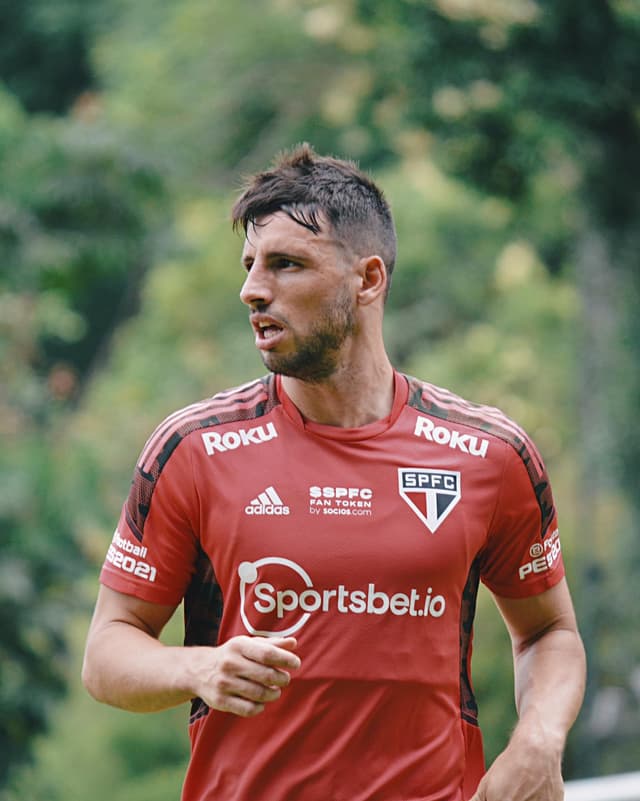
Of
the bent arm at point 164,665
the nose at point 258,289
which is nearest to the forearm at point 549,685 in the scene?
the bent arm at point 164,665

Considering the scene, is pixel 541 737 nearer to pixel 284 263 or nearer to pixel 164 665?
pixel 164 665

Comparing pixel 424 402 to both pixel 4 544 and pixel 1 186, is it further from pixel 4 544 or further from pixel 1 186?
pixel 1 186

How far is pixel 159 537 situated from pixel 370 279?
61 centimetres

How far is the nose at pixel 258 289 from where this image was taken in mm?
2195

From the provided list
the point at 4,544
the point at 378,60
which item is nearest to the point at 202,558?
the point at 4,544

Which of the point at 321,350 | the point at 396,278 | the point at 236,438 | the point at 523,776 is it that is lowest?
the point at 523,776

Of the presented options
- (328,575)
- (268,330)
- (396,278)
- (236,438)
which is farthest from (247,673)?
(396,278)

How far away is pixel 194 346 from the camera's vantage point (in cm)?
1309

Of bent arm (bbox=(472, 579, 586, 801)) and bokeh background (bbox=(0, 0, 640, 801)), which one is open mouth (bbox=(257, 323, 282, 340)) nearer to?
bent arm (bbox=(472, 579, 586, 801))

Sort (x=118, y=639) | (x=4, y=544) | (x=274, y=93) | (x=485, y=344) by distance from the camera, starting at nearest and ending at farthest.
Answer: (x=118, y=639)
(x=4, y=544)
(x=485, y=344)
(x=274, y=93)

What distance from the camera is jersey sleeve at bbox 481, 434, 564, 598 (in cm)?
231

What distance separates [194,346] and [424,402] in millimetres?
10790

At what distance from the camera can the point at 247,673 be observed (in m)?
1.86

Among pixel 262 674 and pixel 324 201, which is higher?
pixel 324 201
